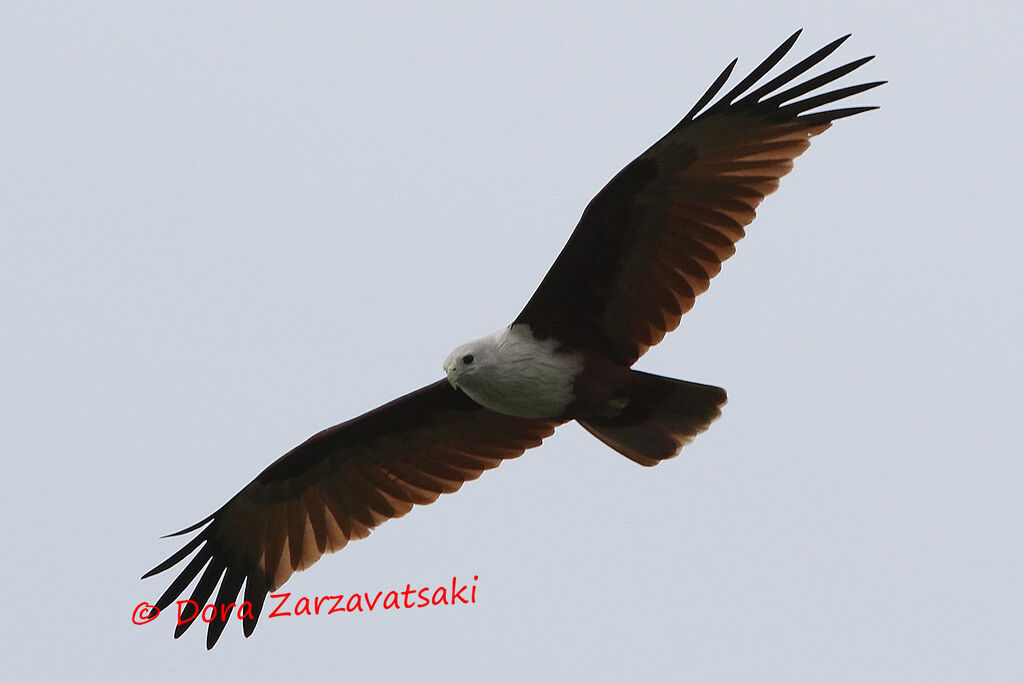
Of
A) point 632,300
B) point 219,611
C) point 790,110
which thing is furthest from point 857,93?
point 219,611

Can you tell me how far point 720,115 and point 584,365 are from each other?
57.6 inches

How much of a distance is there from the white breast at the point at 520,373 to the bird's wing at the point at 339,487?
1.97 feet

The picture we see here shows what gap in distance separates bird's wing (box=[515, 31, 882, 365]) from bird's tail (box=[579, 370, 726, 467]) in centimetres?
36

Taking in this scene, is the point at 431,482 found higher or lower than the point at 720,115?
lower

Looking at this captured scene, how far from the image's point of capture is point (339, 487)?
9.36 m

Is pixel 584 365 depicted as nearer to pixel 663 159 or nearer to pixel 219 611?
pixel 663 159

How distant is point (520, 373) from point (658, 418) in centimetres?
84

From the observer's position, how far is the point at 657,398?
8492mm

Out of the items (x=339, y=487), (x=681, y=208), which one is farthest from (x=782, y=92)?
(x=339, y=487)

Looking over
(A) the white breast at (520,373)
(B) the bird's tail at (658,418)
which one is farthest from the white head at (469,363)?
(B) the bird's tail at (658,418)

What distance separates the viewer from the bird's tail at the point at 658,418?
845 centimetres

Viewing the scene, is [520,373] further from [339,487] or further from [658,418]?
[339,487]

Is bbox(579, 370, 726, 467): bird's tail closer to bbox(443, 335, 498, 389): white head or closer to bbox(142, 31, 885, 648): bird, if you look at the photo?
bbox(142, 31, 885, 648): bird

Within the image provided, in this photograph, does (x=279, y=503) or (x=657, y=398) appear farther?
(x=279, y=503)
